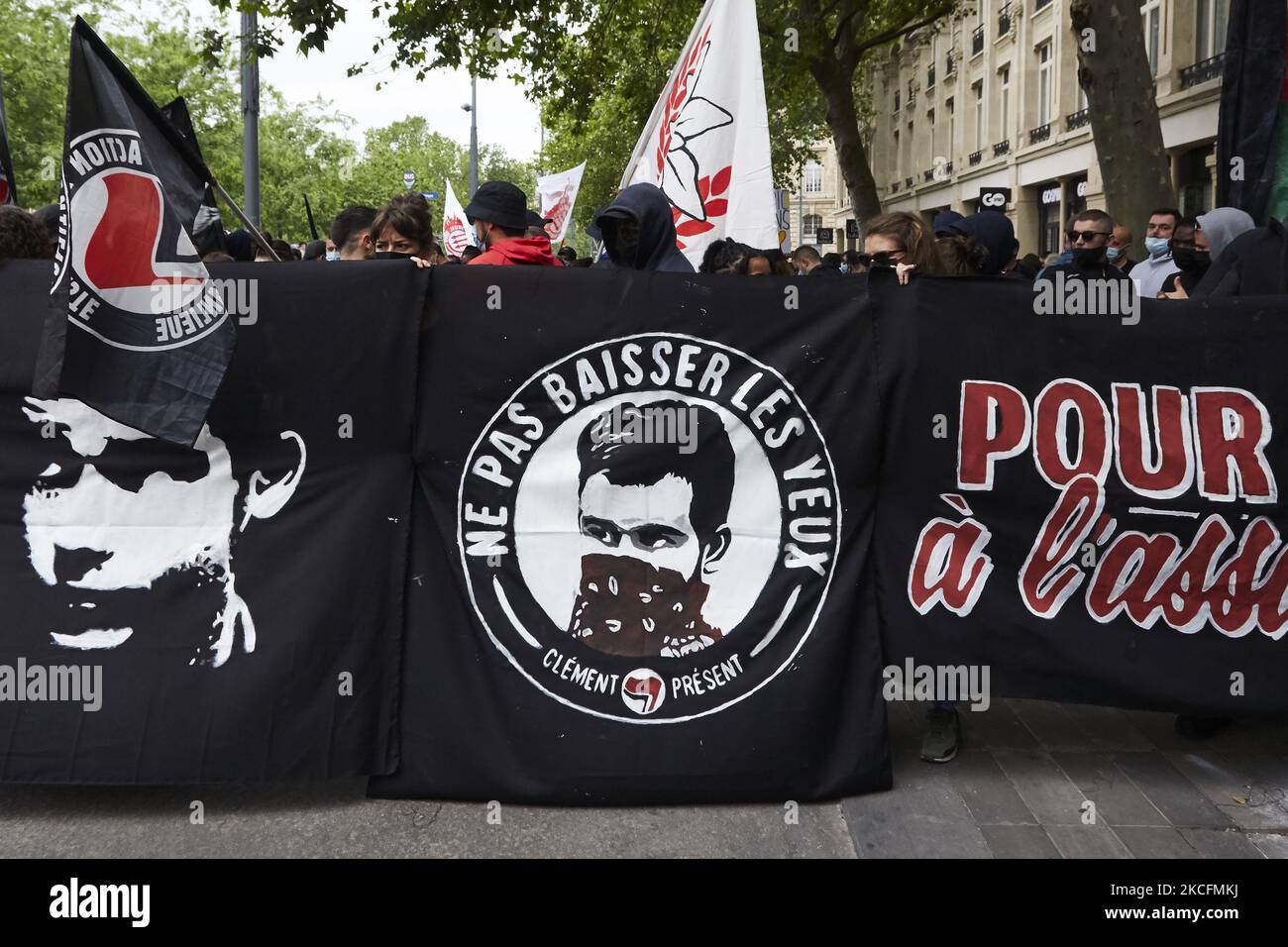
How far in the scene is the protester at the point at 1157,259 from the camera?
305 inches

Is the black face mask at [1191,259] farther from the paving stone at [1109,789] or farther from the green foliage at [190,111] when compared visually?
the green foliage at [190,111]

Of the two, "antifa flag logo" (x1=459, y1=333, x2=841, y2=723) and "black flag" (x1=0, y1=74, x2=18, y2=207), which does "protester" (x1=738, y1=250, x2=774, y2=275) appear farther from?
"black flag" (x1=0, y1=74, x2=18, y2=207)

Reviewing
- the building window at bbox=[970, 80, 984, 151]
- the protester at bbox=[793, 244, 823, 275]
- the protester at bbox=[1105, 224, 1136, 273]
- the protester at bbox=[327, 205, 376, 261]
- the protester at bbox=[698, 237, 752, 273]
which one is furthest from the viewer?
the building window at bbox=[970, 80, 984, 151]

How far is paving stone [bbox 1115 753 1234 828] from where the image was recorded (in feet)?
12.7

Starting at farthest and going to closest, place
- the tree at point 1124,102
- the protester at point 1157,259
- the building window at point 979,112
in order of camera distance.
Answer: the building window at point 979,112
the tree at point 1124,102
the protester at point 1157,259

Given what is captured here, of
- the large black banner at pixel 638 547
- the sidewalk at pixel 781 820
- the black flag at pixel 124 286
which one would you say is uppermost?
the black flag at pixel 124 286

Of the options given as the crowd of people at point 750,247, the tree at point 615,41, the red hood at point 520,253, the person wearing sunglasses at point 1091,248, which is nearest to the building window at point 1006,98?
the tree at point 615,41

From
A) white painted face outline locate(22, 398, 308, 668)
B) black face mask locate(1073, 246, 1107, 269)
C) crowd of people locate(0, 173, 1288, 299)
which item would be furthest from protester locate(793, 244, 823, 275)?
white painted face outline locate(22, 398, 308, 668)

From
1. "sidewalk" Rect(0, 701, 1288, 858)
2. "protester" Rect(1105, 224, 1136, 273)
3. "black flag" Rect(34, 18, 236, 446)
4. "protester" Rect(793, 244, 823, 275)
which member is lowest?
"sidewalk" Rect(0, 701, 1288, 858)

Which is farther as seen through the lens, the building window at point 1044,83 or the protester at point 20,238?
the building window at point 1044,83

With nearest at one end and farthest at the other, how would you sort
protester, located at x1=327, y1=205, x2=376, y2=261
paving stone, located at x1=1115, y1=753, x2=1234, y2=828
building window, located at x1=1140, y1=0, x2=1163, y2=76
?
paving stone, located at x1=1115, y1=753, x2=1234, y2=828
protester, located at x1=327, y1=205, x2=376, y2=261
building window, located at x1=1140, y1=0, x2=1163, y2=76

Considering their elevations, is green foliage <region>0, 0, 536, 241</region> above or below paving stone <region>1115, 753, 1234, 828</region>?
above

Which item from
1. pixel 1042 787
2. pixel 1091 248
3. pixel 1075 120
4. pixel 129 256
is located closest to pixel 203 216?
pixel 129 256

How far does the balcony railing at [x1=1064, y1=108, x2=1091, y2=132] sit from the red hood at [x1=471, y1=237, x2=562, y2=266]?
25.4m
